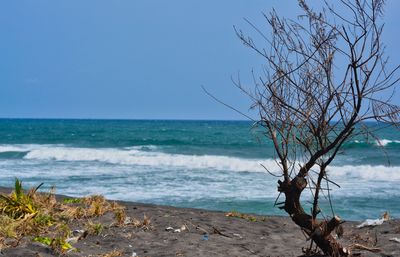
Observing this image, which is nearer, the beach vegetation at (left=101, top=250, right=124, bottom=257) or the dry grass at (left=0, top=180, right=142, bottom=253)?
the beach vegetation at (left=101, top=250, right=124, bottom=257)

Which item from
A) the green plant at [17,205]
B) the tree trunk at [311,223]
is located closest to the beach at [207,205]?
the tree trunk at [311,223]

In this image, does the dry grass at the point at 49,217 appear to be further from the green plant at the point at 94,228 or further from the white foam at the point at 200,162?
the white foam at the point at 200,162

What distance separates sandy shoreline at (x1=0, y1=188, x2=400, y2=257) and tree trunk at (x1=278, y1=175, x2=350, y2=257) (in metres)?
0.82

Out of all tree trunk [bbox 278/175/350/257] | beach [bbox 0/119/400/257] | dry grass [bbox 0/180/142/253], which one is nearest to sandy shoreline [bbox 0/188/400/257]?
beach [bbox 0/119/400/257]

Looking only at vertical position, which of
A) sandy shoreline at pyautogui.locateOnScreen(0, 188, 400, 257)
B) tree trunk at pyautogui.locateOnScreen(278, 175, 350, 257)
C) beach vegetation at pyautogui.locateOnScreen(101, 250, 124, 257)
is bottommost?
beach vegetation at pyautogui.locateOnScreen(101, 250, 124, 257)

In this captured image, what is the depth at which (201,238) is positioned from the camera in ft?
22.2

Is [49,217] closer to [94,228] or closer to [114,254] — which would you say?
[94,228]

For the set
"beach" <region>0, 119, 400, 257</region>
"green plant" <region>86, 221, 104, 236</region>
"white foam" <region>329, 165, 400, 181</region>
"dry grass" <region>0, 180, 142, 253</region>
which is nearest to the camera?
"dry grass" <region>0, 180, 142, 253</region>

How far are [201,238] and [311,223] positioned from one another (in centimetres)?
198

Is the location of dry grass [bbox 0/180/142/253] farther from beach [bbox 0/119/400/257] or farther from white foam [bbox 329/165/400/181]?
white foam [bbox 329/165/400/181]

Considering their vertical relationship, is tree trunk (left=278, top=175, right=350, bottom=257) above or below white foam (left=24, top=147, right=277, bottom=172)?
above

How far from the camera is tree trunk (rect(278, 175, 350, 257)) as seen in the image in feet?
16.6

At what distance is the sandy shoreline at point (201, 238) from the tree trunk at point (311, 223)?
82cm

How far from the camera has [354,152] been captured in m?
32.3
